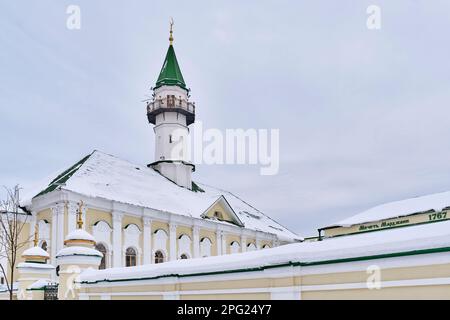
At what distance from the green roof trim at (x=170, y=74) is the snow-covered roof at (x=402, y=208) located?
2192cm

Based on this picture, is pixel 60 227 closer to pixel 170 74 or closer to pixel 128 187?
pixel 128 187

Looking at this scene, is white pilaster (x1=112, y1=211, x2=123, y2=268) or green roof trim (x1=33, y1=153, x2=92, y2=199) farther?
white pilaster (x1=112, y1=211, x2=123, y2=268)

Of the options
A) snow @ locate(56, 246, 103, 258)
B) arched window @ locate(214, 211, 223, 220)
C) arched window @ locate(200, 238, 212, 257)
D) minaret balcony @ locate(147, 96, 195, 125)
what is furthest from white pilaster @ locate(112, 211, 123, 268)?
snow @ locate(56, 246, 103, 258)

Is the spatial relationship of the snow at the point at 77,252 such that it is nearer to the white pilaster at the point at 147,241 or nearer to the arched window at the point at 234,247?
the white pilaster at the point at 147,241

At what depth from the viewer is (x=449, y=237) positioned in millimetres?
5125

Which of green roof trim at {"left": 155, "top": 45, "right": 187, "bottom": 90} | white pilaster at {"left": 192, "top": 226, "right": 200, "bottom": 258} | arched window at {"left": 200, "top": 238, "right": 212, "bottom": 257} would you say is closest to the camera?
white pilaster at {"left": 192, "top": 226, "right": 200, "bottom": 258}

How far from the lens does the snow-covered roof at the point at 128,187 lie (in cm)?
2681

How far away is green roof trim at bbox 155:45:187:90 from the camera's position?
40.1m

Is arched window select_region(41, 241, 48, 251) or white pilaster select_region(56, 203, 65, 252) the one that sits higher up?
white pilaster select_region(56, 203, 65, 252)

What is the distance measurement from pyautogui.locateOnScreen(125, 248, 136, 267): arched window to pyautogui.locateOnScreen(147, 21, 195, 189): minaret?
9714mm

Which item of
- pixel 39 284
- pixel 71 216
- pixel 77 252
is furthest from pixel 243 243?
pixel 77 252

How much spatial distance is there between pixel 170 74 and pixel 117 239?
58.1 ft

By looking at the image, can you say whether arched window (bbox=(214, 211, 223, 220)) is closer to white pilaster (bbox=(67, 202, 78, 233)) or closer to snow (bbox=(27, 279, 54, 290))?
white pilaster (bbox=(67, 202, 78, 233))
